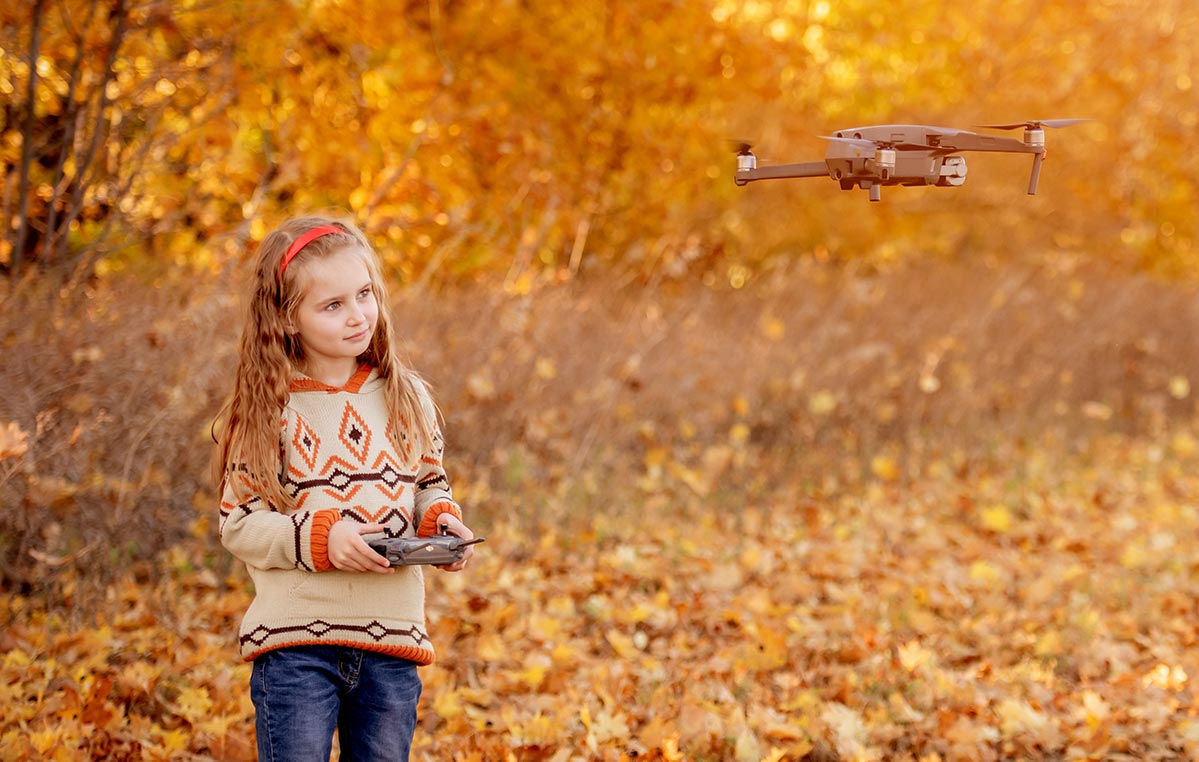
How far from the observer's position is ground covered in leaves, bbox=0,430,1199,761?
345 centimetres

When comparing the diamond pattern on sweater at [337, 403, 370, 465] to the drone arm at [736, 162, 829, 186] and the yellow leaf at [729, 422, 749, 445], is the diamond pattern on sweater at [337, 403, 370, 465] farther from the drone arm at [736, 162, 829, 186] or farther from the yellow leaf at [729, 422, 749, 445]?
the yellow leaf at [729, 422, 749, 445]

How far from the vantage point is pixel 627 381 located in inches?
266

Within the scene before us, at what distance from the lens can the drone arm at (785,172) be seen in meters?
1.95

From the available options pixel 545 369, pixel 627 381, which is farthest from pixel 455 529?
pixel 627 381

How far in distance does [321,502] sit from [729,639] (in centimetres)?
252

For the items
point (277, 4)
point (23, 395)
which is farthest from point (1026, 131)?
point (277, 4)

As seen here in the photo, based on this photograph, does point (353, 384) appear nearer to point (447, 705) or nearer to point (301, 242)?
point (301, 242)

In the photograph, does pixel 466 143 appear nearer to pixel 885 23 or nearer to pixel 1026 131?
pixel 885 23

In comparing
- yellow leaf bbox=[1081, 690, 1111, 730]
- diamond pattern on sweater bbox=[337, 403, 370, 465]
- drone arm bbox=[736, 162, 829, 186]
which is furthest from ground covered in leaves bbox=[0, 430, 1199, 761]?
drone arm bbox=[736, 162, 829, 186]

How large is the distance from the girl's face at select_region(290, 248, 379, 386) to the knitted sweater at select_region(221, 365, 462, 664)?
0.37 feet

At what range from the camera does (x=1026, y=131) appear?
6.31 ft

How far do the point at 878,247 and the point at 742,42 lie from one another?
2801mm

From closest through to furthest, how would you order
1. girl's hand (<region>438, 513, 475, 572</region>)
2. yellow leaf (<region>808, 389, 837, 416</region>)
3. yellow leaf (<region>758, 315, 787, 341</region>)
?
girl's hand (<region>438, 513, 475, 572</region>) < yellow leaf (<region>808, 389, 837, 416</region>) < yellow leaf (<region>758, 315, 787, 341</region>)

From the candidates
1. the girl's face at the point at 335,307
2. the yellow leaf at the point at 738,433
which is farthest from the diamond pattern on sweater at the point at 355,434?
the yellow leaf at the point at 738,433
